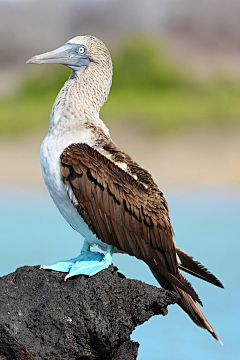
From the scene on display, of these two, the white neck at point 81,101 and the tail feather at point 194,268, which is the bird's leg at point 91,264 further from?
the white neck at point 81,101

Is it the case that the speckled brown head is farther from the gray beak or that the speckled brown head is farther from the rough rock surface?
the rough rock surface

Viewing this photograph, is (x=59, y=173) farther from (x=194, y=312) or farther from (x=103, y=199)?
(x=194, y=312)

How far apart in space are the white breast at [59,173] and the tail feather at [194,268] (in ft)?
2.53

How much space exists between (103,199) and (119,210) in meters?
0.17

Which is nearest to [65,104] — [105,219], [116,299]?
[105,219]

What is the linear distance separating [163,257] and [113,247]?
0.47 meters

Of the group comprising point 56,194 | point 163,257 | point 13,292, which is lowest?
point 13,292

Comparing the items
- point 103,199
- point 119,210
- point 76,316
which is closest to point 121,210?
point 119,210

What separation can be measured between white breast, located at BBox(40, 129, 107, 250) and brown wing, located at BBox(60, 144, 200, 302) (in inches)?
3.6

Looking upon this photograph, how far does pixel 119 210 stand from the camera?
390 cm

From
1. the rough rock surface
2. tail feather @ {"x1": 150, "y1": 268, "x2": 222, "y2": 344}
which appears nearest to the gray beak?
the rough rock surface

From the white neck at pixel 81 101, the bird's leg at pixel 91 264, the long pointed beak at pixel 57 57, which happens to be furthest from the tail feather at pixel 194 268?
the long pointed beak at pixel 57 57

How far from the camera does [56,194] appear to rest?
4078mm

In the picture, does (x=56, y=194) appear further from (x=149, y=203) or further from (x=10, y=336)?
(x=10, y=336)
